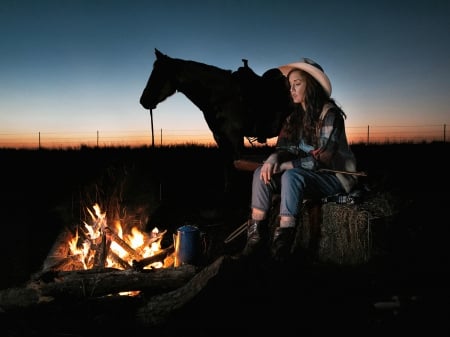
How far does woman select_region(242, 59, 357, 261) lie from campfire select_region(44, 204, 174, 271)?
0.93 meters

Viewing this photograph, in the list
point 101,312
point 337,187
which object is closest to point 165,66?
point 337,187

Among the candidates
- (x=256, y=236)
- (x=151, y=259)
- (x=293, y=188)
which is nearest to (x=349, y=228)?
(x=293, y=188)

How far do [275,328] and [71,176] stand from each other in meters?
8.36

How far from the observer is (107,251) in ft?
12.4

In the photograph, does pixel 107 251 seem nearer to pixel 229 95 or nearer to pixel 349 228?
pixel 349 228

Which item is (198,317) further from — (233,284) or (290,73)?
(290,73)

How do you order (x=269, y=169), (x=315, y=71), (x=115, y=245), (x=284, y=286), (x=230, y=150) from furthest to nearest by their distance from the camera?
1. (x=230, y=150)
2. (x=115, y=245)
3. (x=315, y=71)
4. (x=269, y=169)
5. (x=284, y=286)

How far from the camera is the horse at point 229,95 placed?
20.4 feet

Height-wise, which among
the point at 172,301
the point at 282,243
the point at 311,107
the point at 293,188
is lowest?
the point at 172,301

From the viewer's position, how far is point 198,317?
8.87ft

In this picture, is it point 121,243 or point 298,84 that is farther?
point 121,243

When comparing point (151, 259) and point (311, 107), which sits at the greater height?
point (311, 107)

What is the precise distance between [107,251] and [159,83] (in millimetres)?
3562

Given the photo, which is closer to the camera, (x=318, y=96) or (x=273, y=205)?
(x=318, y=96)
